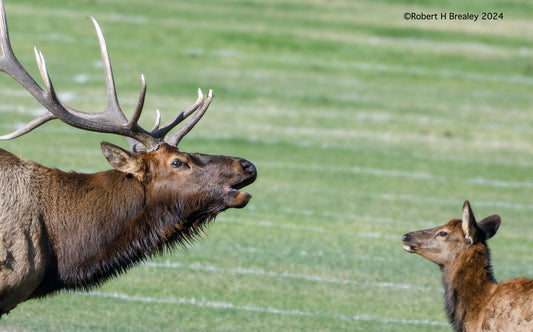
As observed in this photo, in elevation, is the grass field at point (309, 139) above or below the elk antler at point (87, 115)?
below

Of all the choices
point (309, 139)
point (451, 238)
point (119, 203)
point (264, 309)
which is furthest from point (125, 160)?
point (309, 139)

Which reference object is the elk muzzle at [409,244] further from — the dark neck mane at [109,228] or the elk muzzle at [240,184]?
the dark neck mane at [109,228]

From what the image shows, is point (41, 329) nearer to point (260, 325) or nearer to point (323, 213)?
point (260, 325)

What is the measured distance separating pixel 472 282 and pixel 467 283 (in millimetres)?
46

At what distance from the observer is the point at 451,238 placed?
827 centimetres

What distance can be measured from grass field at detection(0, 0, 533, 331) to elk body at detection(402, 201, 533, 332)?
1047 mm

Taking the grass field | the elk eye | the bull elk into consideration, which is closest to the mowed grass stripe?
the grass field

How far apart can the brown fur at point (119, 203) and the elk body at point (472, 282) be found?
1.91 metres

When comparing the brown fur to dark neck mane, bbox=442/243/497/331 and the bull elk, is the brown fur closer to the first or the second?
the bull elk

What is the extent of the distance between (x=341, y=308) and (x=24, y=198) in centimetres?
372

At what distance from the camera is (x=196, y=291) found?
32.1ft

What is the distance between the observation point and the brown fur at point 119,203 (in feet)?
23.9

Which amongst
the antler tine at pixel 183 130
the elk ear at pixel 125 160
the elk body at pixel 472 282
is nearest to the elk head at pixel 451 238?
the elk body at pixel 472 282

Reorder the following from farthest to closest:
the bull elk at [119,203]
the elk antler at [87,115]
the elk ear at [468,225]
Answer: the elk ear at [468,225]
the elk antler at [87,115]
the bull elk at [119,203]
